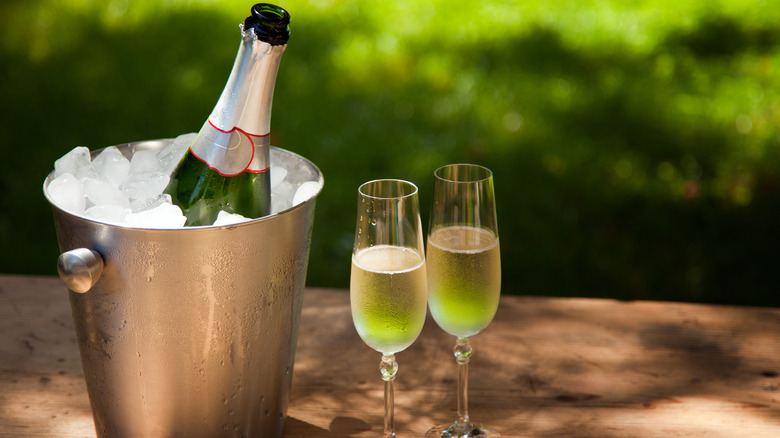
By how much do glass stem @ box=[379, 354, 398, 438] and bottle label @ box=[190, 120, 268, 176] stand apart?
0.42m

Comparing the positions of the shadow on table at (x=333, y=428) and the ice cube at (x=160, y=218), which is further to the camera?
the shadow on table at (x=333, y=428)

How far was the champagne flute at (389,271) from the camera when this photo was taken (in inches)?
41.1

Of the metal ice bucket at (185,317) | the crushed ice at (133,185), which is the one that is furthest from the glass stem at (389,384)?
the crushed ice at (133,185)

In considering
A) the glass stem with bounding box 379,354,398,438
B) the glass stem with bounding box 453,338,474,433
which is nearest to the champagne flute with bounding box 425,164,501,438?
the glass stem with bounding box 453,338,474,433

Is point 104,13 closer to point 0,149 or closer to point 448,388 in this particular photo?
point 0,149

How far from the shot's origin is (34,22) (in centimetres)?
387

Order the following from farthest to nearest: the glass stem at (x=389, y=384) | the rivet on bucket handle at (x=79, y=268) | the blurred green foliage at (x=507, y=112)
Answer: the blurred green foliage at (x=507, y=112) → the glass stem at (x=389, y=384) → the rivet on bucket handle at (x=79, y=268)

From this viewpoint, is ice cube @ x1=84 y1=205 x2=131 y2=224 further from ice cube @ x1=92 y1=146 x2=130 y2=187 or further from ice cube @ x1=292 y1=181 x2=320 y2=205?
ice cube @ x1=292 y1=181 x2=320 y2=205

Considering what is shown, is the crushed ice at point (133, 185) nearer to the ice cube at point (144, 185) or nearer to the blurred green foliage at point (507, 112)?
the ice cube at point (144, 185)

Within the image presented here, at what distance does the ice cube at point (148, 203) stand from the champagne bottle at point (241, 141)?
167mm

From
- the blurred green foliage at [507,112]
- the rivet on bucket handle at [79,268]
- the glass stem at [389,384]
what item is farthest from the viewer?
the blurred green foliage at [507,112]

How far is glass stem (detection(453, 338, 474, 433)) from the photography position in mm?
1165

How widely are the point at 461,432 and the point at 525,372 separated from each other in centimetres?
22

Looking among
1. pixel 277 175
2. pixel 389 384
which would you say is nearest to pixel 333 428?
pixel 389 384
